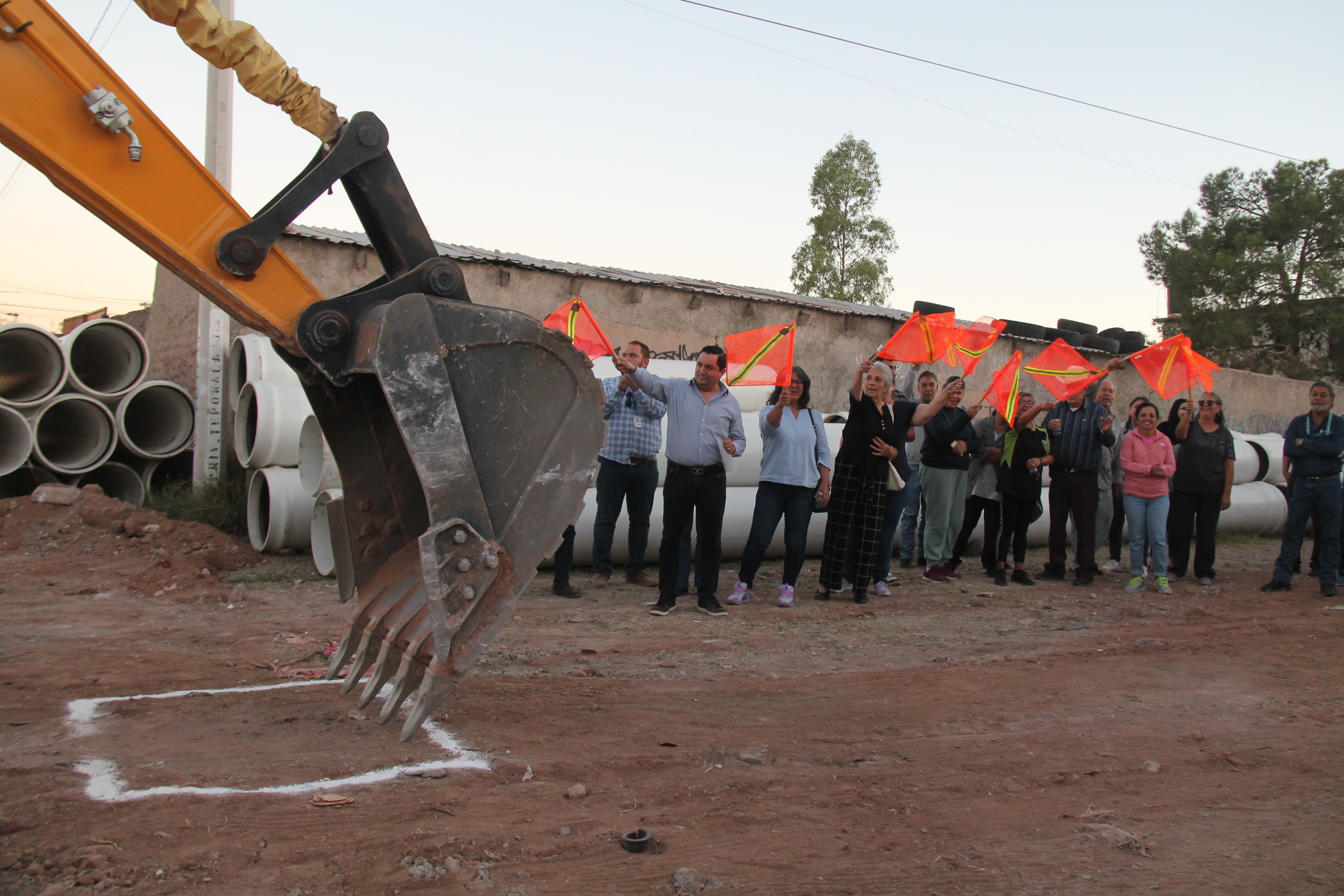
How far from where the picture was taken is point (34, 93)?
277 centimetres

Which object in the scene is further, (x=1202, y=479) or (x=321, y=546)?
(x=1202, y=479)

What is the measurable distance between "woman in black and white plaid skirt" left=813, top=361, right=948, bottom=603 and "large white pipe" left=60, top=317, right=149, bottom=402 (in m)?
7.51

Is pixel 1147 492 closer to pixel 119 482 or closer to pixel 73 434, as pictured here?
pixel 119 482

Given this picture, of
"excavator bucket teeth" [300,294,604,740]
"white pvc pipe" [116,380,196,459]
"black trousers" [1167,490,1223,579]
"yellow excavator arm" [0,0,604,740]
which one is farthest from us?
"white pvc pipe" [116,380,196,459]

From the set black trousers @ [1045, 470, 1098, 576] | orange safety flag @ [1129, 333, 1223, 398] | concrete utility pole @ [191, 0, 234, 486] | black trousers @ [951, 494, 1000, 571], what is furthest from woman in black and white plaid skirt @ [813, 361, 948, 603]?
concrete utility pole @ [191, 0, 234, 486]

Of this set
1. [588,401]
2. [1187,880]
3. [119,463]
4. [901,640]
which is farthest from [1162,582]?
[119,463]

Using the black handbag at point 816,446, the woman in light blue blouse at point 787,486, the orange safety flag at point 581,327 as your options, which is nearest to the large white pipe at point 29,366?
the orange safety flag at point 581,327

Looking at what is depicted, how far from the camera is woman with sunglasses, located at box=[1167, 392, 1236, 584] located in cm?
927

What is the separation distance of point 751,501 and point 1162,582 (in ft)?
12.8

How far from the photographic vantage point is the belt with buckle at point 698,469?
22.7ft

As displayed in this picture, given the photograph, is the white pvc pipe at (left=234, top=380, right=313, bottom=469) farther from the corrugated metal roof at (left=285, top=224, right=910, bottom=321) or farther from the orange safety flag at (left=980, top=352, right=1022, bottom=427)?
the orange safety flag at (left=980, top=352, right=1022, bottom=427)

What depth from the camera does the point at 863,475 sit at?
7723 mm

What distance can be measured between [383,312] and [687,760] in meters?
2.09

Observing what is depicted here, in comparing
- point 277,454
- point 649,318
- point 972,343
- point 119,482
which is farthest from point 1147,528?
point 119,482
